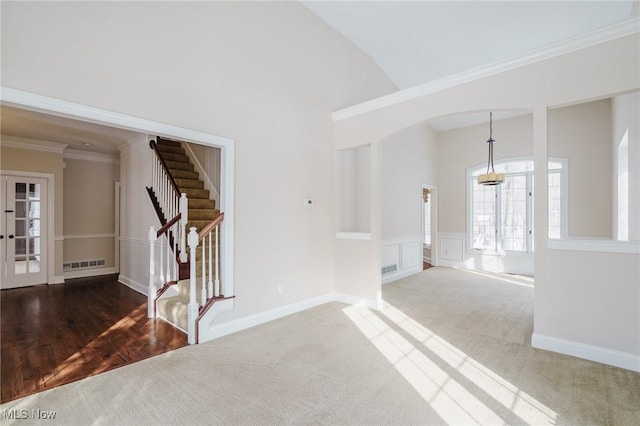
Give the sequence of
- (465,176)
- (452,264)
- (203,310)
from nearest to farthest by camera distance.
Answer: (203,310) → (465,176) → (452,264)

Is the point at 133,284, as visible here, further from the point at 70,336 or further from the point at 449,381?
the point at 449,381

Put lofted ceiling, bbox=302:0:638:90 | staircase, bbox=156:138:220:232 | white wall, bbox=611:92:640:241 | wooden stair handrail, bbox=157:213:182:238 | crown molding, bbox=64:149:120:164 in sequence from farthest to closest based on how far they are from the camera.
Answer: crown molding, bbox=64:149:120:164, staircase, bbox=156:138:220:232, lofted ceiling, bbox=302:0:638:90, wooden stair handrail, bbox=157:213:182:238, white wall, bbox=611:92:640:241

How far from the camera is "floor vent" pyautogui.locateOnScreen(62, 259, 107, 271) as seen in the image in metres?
6.51

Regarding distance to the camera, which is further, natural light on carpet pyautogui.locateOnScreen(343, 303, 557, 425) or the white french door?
the white french door

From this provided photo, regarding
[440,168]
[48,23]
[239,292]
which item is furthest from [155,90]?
[440,168]

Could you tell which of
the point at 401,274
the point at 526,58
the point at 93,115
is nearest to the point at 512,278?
the point at 401,274

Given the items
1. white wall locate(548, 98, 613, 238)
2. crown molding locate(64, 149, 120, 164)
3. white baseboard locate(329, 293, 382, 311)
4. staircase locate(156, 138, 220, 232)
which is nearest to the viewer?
white baseboard locate(329, 293, 382, 311)

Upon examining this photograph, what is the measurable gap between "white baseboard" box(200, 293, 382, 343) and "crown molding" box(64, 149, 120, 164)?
584 cm

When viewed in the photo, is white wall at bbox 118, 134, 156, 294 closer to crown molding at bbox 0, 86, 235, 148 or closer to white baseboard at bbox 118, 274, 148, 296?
white baseboard at bbox 118, 274, 148, 296

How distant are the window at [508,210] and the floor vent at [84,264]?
900 cm

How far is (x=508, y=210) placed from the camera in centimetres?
745

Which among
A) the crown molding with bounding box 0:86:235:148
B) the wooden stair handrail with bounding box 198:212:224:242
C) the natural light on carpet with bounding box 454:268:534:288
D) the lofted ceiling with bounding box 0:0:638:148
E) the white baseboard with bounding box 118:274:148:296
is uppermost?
the lofted ceiling with bounding box 0:0:638:148

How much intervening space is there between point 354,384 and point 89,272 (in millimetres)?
6942
